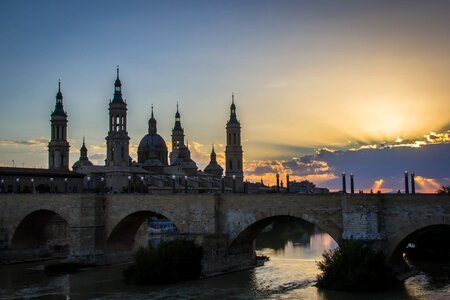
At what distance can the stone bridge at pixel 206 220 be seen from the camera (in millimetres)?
31266

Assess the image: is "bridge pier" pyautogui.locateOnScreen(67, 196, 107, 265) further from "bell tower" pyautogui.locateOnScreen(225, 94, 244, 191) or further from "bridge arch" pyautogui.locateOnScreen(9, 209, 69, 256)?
"bell tower" pyautogui.locateOnScreen(225, 94, 244, 191)

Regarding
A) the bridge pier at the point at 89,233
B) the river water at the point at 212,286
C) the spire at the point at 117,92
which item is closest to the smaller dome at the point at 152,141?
the spire at the point at 117,92

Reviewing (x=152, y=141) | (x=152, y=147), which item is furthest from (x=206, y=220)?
(x=152, y=141)

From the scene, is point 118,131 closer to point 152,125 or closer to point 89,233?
point 152,125

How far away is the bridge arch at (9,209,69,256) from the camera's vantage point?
4916 centimetres

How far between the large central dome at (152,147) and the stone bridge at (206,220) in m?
47.0

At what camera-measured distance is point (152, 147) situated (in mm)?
100562

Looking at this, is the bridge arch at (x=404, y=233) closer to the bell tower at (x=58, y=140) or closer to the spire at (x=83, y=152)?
the bell tower at (x=58, y=140)

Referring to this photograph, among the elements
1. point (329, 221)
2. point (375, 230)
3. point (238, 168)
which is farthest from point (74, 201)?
point (238, 168)

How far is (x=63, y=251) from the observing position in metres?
52.4

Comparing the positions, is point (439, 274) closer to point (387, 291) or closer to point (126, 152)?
point (387, 291)

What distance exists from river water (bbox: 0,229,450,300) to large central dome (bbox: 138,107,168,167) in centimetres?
5580

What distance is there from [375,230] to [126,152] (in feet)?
182

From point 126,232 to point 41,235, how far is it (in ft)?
32.6
